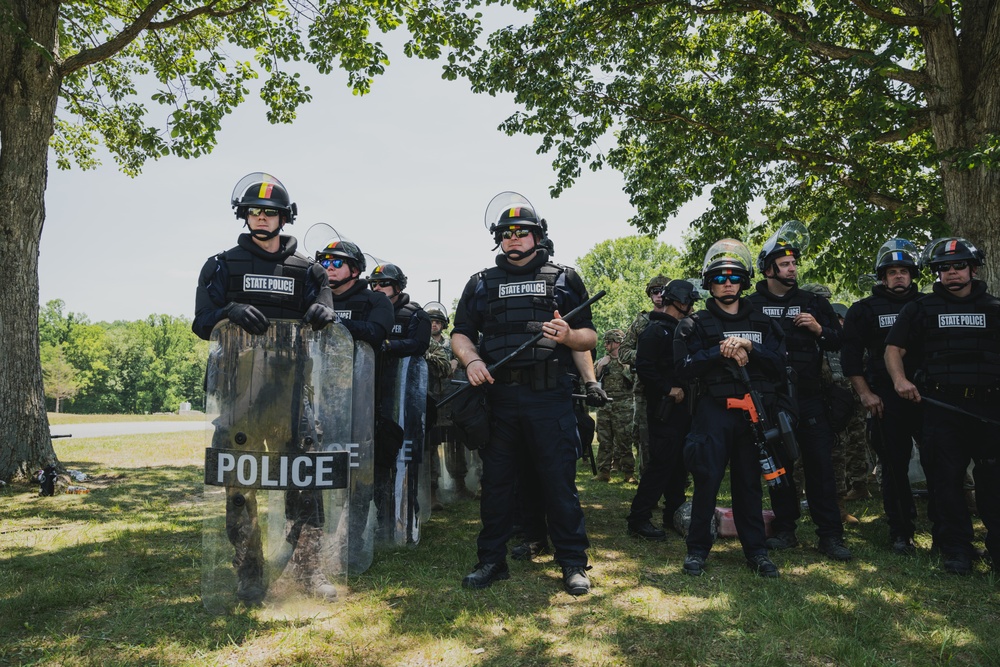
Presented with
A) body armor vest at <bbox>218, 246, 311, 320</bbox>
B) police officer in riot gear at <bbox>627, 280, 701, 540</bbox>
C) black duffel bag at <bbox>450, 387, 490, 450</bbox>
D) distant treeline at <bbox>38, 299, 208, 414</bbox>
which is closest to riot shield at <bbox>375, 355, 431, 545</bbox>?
black duffel bag at <bbox>450, 387, 490, 450</bbox>

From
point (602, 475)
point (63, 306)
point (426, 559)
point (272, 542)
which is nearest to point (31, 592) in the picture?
point (272, 542)

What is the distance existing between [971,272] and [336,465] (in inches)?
187

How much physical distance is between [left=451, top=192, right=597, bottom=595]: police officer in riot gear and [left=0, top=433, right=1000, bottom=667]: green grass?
0.33m

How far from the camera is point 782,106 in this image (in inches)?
440

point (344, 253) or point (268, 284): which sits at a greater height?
→ point (344, 253)

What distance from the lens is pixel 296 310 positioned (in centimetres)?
420

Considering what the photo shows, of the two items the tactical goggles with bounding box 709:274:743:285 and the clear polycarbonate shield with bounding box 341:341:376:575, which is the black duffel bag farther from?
the tactical goggles with bounding box 709:274:743:285

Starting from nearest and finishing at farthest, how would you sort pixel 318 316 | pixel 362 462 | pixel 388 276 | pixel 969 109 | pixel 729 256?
pixel 318 316 < pixel 362 462 < pixel 729 256 < pixel 388 276 < pixel 969 109

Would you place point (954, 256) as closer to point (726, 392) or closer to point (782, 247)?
point (782, 247)

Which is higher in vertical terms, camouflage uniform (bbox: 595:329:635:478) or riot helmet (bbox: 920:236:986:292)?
riot helmet (bbox: 920:236:986:292)

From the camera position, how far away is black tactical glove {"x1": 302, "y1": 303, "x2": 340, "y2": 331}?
12.8 ft

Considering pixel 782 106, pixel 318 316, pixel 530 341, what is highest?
pixel 782 106

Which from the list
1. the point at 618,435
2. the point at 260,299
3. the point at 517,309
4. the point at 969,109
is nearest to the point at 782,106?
the point at 969,109

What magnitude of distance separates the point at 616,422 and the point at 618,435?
0.18m
